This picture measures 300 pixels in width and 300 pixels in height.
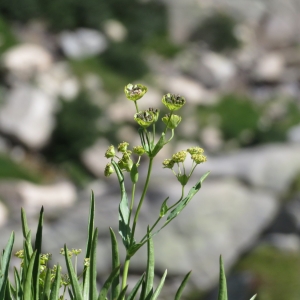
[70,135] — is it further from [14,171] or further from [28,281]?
[28,281]

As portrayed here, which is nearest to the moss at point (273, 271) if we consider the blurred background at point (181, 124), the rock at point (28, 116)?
the blurred background at point (181, 124)

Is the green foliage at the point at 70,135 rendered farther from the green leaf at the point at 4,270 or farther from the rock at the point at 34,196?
the green leaf at the point at 4,270

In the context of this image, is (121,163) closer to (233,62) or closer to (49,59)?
(49,59)

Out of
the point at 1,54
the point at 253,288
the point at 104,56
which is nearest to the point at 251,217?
the point at 253,288

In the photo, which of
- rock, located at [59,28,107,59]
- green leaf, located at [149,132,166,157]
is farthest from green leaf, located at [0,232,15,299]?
rock, located at [59,28,107,59]

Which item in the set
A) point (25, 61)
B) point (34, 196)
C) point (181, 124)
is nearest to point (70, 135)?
point (25, 61)

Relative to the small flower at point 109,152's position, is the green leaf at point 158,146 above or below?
below

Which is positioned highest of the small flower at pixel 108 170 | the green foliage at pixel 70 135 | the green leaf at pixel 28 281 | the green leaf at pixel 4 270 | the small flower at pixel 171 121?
the green foliage at pixel 70 135
